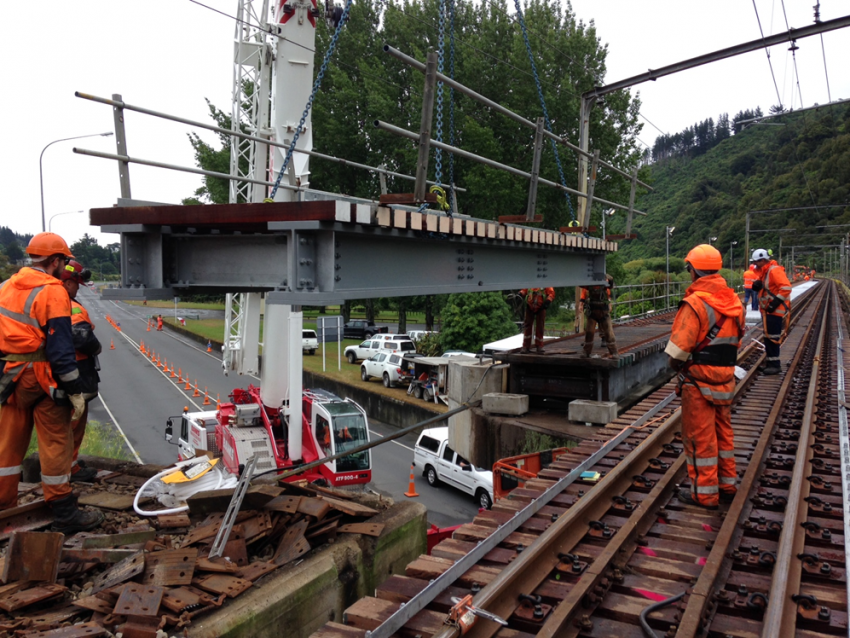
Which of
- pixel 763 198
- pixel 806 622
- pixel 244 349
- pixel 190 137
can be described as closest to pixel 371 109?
pixel 190 137

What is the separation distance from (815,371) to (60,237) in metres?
11.4

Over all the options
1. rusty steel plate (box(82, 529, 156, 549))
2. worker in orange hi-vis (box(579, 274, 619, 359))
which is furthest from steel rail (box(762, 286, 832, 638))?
rusty steel plate (box(82, 529, 156, 549))

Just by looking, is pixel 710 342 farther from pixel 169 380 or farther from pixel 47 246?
pixel 169 380

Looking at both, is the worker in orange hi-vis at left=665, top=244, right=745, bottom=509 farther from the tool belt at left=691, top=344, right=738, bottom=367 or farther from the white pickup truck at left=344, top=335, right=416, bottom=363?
the white pickup truck at left=344, top=335, right=416, bottom=363

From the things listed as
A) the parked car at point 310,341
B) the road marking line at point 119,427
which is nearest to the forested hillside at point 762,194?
the parked car at point 310,341

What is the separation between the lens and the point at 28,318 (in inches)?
202

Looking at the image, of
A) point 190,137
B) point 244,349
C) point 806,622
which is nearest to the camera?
point 806,622

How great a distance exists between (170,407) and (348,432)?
1592 cm

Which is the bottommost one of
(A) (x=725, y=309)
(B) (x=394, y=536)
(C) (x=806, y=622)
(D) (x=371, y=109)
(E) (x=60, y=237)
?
(B) (x=394, y=536)

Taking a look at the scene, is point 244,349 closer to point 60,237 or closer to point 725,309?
point 60,237

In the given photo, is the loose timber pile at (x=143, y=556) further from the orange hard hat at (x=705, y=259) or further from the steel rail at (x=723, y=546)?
the orange hard hat at (x=705, y=259)

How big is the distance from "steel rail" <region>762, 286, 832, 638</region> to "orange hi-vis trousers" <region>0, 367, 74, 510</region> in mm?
5540

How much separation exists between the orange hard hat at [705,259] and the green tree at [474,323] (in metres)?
23.2

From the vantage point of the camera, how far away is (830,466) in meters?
5.61
